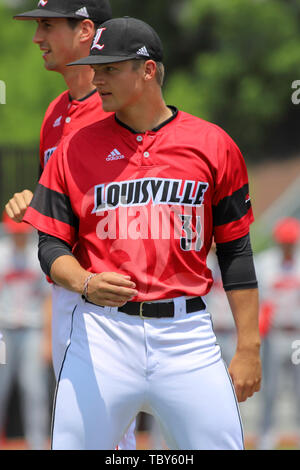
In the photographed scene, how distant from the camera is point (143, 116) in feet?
10.6

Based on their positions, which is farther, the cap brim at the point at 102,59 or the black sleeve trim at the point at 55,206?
the black sleeve trim at the point at 55,206

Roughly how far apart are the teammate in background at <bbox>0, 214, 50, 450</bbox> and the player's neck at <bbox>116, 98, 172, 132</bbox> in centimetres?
415

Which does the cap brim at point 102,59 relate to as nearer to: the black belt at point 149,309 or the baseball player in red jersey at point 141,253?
the baseball player in red jersey at point 141,253

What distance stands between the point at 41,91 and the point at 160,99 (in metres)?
23.5

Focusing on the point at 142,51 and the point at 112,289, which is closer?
the point at 112,289

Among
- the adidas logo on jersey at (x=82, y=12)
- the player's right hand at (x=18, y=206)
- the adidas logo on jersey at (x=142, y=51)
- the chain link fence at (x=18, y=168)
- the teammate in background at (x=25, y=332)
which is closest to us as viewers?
the adidas logo on jersey at (x=142, y=51)

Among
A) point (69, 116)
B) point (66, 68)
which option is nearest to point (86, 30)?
point (66, 68)

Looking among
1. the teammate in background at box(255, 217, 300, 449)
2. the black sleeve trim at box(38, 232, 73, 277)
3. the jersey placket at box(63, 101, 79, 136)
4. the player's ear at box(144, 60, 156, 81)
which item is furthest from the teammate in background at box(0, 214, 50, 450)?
the player's ear at box(144, 60, 156, 81)

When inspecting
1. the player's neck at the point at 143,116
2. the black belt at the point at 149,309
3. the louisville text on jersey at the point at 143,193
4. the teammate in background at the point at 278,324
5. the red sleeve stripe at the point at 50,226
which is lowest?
the teammate in background at the point at 278,324

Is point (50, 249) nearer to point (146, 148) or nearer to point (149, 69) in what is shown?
point (146, 148)

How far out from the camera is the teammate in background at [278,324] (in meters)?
7.53

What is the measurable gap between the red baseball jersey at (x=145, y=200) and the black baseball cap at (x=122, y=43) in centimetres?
30

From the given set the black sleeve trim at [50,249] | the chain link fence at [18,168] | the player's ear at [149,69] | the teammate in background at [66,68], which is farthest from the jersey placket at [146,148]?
the chain link fence at [18,168]

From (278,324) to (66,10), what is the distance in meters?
4.62
